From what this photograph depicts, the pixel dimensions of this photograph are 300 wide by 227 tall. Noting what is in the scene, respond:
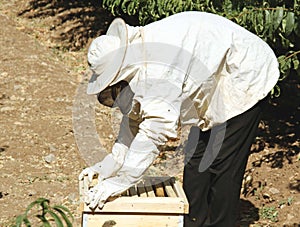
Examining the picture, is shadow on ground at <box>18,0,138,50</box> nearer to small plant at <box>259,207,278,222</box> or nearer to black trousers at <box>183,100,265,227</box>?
small plant at <box>259,207,278,222</box>

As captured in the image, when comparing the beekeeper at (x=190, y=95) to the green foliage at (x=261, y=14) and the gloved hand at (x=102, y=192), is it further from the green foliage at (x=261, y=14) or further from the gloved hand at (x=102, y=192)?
the green foliage at (x=261, y=14)

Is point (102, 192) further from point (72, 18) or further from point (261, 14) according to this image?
point (72, 18)

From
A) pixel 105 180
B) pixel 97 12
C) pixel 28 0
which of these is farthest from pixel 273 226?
pixel 28 0

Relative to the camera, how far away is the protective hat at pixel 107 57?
10.2 feet

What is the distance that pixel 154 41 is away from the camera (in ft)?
10.8

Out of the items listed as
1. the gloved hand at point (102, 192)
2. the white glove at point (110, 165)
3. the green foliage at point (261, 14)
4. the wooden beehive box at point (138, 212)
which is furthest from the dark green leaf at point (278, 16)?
the gloved hand at point (102, 192)

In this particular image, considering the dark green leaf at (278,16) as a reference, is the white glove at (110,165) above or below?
below

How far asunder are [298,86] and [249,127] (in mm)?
3275

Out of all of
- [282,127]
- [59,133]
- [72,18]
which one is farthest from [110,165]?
[72,18]

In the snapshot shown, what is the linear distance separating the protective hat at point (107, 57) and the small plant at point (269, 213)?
87.7 inches

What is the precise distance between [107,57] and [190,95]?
0.48 m

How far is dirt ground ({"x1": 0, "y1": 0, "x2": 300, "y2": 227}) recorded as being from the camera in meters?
5.09

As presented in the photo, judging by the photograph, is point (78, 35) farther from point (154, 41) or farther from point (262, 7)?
point (154, 41)

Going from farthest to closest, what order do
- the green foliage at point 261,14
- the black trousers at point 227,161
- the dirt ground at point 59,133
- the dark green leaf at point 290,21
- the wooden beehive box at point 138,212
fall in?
the dirt ground at point 59,133 < the green foliage at point 261,14 < the dark green leaf at point 290,21 < the black trousers at point 227,161 < the wooden beehive box at point 138,212
